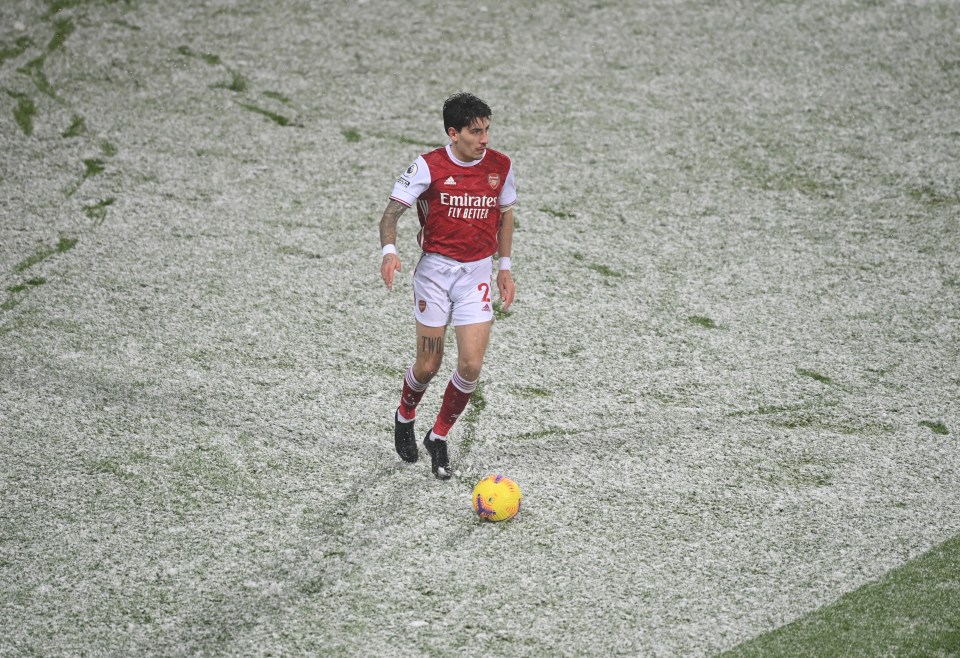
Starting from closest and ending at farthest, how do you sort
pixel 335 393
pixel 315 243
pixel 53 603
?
1. pixel 53 603
2. pixel 335 393
3. pixel 315 243

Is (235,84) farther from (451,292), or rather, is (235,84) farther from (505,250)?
(451,292)

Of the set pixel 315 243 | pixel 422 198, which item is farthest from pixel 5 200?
pixel 422 198

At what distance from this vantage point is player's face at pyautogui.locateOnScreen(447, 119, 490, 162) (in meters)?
5.82

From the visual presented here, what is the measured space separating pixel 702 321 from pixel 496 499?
3.20 m

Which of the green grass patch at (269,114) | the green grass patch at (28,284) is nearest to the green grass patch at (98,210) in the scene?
the green grass patch at (28,284)

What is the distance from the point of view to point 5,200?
9.68m

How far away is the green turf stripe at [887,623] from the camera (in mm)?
4973

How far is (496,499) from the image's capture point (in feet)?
19.4

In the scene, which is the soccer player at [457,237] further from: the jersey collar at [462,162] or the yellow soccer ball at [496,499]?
the yellow soccer ball at [496,499]

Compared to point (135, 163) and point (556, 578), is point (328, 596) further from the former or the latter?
point (135, 163)

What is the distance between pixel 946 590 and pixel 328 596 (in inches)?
137

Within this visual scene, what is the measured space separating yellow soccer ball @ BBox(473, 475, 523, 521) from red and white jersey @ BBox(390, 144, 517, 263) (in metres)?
1.42

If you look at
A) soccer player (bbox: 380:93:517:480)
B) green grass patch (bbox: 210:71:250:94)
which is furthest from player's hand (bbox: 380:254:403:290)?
green grass patch (bbox: 210:71:250:94)

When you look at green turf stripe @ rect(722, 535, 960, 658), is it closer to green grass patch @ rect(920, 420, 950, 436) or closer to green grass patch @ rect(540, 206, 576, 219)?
green grass patch @ rect(920, 420, 950, 436)
